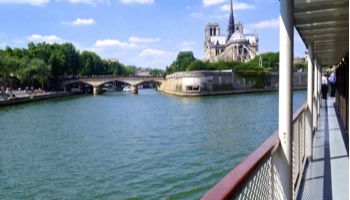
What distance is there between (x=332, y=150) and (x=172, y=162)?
235 inches

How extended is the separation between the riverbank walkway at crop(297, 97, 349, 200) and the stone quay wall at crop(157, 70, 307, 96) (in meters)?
49.4

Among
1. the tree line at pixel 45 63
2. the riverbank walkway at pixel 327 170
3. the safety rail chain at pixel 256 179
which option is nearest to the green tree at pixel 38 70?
the tree line at pixel 45 63

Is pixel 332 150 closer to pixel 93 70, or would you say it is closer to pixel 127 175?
pixel 127 175

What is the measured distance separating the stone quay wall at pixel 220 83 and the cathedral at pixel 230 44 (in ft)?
143

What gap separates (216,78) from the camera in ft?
197

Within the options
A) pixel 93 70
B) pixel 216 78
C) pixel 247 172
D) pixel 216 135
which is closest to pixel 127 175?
pixel 216 135

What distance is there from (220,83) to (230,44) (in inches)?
2357

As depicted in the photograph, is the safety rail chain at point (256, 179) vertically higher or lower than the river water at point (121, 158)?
higher

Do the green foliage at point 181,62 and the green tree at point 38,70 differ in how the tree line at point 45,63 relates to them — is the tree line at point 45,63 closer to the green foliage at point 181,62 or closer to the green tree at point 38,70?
the green tree at point 38,70

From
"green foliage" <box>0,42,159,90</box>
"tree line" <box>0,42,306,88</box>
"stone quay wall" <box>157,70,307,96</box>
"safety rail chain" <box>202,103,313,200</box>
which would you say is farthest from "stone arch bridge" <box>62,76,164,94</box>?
"safety rail chain" <box>202,103,313,200</box>

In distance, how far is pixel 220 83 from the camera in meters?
60.5

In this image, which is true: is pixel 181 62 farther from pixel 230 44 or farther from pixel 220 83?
pixel 220 83

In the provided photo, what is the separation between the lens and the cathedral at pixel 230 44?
114250 millimetres

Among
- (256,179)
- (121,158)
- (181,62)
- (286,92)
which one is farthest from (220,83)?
(256,179)
